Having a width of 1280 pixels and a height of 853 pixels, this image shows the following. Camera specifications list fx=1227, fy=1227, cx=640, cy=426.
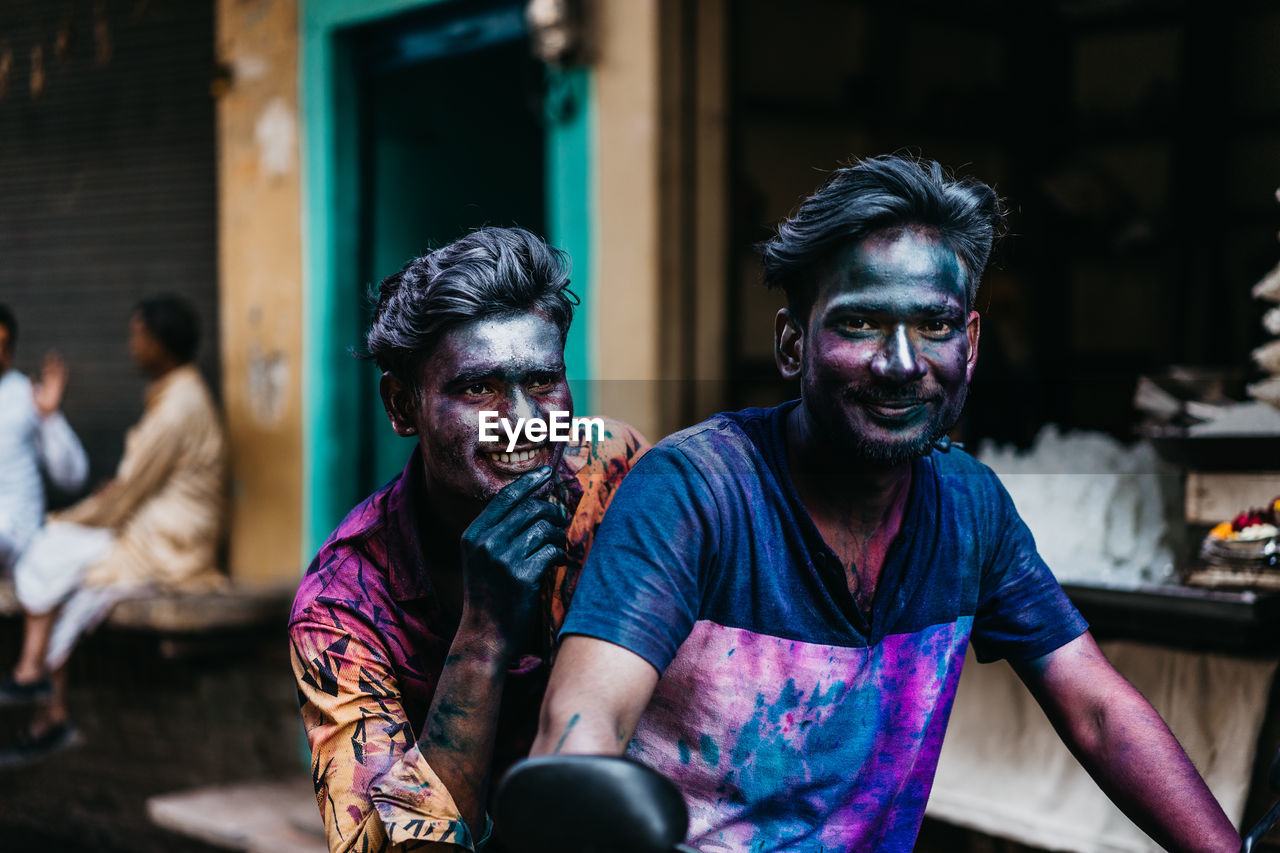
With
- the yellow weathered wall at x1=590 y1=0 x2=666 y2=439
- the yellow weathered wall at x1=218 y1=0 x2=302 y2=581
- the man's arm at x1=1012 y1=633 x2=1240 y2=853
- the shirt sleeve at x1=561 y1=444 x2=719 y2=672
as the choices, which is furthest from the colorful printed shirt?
the yellow weathered wall at x1=218 y1=0 x2=302 y2=581

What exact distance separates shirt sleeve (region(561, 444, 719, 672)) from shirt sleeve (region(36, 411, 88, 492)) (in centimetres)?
462

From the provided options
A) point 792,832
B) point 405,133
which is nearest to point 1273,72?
point 405,133

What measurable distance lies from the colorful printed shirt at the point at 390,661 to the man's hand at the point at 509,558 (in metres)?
0.23

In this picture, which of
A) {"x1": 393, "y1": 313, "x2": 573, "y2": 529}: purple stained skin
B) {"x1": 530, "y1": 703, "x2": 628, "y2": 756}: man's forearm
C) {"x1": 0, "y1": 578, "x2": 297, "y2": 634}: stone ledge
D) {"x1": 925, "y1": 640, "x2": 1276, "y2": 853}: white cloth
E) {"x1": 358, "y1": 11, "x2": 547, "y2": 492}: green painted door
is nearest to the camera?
{"x1": 530, "y1": 703, "x2": 628, "y2": 756}: man's forearm

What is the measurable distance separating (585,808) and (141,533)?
15.6 feet

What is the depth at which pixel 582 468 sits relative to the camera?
82.4 inches

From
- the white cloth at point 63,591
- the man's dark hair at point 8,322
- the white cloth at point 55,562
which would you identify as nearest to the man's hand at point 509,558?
the white cloth at point 63,591

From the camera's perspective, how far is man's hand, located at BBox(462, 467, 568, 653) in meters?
1.63

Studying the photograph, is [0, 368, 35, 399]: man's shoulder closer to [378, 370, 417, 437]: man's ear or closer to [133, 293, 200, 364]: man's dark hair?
[133, 293, 200, 364]: man's dark hair

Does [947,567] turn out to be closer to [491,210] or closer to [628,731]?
[628,731]

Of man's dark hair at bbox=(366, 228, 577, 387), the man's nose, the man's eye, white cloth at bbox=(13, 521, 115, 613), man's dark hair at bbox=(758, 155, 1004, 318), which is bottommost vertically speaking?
white cloth at bbox=(13, 521, 115, 613)

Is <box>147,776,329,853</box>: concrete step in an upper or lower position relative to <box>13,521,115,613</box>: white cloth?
lower

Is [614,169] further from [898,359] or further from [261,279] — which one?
[898,359]

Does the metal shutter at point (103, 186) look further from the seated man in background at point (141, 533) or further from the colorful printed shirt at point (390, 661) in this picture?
the colorful printed shirt at point (390, 661)
